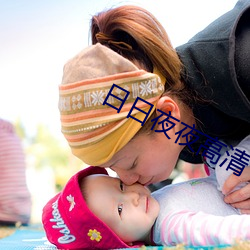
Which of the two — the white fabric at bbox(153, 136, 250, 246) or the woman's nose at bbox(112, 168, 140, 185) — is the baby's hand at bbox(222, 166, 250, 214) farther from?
the woman's nose at bbox(112, 168, 140, 185)

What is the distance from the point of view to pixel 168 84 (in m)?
1.06

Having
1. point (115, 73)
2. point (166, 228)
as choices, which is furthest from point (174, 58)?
point (166, 228)

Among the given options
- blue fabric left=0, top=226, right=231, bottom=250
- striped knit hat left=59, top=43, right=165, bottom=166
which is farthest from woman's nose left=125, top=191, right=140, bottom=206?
blue fabric left=0, top=226, right=231, bottom=250

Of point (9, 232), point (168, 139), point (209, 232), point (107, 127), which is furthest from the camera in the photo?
point (9, 232)

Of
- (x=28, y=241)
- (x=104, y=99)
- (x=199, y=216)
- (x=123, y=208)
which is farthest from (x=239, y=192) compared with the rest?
(x=28, y=241)

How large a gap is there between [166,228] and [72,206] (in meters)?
0.21

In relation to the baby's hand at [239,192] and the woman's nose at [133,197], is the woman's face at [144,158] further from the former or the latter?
the baby's hand at [239,192]

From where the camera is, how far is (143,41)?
1017mm

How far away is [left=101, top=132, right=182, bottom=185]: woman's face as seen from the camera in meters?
1.03

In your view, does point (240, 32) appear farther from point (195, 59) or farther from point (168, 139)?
point (168, 139)

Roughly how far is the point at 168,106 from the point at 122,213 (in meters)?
0.26

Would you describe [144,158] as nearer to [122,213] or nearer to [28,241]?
[122,213]

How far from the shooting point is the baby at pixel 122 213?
3.28 feet

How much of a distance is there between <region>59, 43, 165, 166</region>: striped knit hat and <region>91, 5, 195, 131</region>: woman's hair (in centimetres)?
5
